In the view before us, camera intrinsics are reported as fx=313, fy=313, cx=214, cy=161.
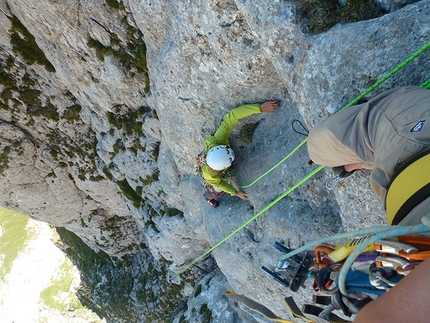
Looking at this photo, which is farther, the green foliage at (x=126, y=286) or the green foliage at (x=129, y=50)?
the green foliage at (x=126, y=286)

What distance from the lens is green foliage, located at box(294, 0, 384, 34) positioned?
17.7ft

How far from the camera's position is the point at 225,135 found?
357 inches

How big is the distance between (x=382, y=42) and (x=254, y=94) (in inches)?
148

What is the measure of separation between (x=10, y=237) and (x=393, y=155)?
63.4 metres

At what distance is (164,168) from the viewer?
45.8 feet

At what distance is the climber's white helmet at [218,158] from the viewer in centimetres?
884

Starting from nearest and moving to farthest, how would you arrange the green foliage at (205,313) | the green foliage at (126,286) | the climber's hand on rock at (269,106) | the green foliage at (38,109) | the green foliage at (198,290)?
1. the climber's hand on rock at (269,106)
2. the green foliage at (38,109)
3. the green foliage at (205,313)
4. the green foliage at (198,290)
5. the green foliage at (126,286)

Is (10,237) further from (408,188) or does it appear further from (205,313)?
(408,188)

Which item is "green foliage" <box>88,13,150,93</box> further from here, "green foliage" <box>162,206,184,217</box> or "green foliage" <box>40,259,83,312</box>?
"green foliage" <box>40,259,83,312</box>

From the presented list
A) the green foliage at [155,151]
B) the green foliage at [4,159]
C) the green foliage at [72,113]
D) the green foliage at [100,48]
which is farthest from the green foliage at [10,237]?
the green foliage at [100,48]

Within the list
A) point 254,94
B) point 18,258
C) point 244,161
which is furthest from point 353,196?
point 18,258

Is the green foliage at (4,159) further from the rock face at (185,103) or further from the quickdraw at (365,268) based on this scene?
the quickdraw at (365,268)

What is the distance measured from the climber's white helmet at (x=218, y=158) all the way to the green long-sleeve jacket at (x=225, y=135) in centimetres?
28

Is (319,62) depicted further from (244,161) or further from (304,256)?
(244,161)
